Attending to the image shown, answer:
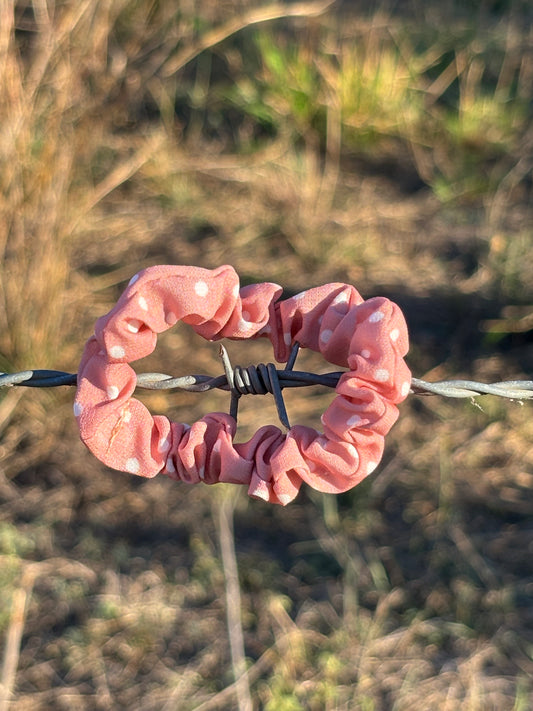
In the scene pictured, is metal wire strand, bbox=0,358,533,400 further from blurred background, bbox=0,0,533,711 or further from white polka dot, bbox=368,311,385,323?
blurred background, bbox=0,0,533,711

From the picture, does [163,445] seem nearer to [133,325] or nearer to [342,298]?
[133,325]

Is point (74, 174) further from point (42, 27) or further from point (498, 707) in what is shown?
point (498, 707)

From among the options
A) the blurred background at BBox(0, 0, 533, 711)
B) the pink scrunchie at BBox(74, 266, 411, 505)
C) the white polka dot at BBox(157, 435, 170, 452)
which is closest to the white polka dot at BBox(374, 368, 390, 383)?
the pink scrunchie at BBox(74, 266, 411, 505)

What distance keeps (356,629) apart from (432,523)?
1.47ft

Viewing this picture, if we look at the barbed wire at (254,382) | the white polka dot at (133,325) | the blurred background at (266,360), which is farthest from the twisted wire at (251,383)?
the blurred background at (266,360)

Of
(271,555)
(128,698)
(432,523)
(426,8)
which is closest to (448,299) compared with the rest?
(432,523)

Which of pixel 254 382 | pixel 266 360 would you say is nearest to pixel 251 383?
pixel 254 382

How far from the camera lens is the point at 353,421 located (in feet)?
2.62

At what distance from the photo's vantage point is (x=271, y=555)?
2256 mm

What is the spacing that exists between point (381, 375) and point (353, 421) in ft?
0.19

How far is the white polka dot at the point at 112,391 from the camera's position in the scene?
824 millimetres

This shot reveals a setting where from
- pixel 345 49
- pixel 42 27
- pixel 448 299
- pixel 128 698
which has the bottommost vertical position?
pixel 128 698

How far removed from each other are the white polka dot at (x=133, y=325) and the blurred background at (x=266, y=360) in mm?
1369

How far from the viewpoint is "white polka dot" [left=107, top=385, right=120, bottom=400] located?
2.70ft
